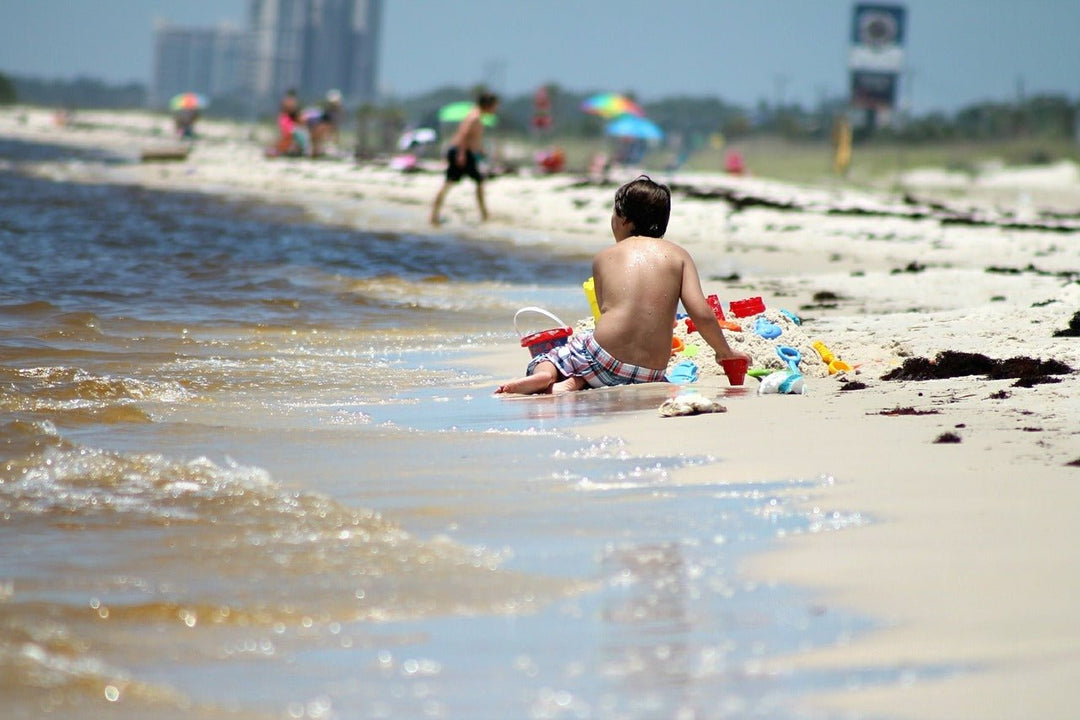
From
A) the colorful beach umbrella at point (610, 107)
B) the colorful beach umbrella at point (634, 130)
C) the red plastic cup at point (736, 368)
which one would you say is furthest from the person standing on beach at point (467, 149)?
the colorful beach umbrella at point (610, 107)

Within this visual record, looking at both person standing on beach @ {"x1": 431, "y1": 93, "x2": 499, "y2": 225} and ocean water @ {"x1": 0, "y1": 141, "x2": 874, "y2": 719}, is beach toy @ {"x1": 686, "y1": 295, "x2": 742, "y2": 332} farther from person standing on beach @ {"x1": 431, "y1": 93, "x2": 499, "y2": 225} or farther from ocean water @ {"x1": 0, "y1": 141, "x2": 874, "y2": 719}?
person standing on beach @ {"x1": 431, "y1": 93, "x2": 499, "y2": 225}

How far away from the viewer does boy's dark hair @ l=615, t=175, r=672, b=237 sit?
633 cm

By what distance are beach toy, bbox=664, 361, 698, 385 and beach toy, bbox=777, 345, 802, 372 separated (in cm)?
41

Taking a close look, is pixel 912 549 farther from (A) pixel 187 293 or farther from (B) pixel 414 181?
(B) pixel 414 181

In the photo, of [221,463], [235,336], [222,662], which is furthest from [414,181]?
[222,662]

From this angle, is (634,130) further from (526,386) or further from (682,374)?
(526,386)

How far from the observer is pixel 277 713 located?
8.25ft

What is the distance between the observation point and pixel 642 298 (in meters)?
6.10

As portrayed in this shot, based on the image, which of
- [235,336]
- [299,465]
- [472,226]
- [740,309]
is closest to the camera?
[299,465]

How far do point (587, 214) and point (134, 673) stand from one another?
16564 mm

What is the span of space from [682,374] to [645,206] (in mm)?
814

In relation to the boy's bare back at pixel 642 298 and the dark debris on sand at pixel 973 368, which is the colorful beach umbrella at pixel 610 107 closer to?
the boy's bare back at pixel 642 298

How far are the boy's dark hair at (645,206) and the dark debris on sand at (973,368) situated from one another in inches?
50.6

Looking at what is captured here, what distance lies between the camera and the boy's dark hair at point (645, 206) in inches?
249
